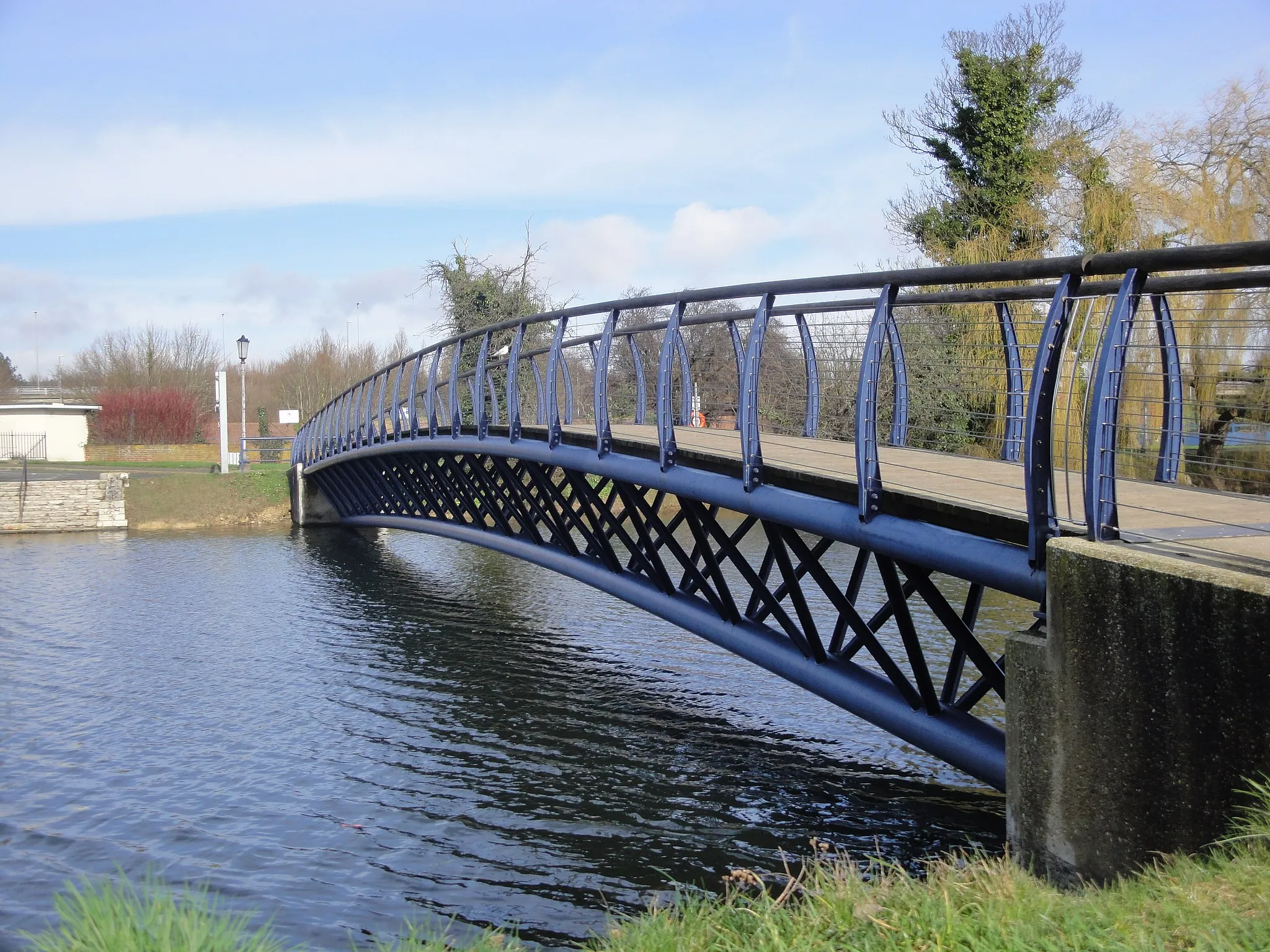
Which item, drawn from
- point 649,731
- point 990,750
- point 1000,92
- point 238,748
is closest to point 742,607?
point 649,731

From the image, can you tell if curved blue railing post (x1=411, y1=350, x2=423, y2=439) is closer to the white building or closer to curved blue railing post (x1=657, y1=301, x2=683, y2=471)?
curved blue railing post (x1=657, y1=301, x2=683, y2=471)

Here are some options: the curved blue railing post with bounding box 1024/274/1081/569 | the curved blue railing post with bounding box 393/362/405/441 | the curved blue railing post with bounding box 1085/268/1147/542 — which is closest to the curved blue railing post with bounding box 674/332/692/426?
the curved blue railing post with bounding box 1024/274/1081/569

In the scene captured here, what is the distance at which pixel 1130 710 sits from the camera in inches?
165

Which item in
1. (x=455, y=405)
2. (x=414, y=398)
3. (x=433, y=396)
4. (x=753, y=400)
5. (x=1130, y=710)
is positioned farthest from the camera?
(x=414, y=398)

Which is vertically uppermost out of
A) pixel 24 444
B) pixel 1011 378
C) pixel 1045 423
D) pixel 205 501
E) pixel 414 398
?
pixel 414 398

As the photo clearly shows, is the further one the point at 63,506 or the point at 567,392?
the point at 63,506

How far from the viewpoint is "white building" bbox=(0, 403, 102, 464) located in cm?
4775

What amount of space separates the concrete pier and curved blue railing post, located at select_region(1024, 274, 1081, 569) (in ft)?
89.3

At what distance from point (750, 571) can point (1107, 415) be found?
3.73 meters

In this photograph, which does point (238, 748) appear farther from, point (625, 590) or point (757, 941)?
point (757, 941)

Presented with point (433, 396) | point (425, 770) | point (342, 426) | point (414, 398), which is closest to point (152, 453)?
point (342, 426)

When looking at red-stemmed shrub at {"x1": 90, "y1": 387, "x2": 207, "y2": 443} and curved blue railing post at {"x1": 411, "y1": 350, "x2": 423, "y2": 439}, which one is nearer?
curved blue railing post at {"x1": 411, "y1": 350, "x2": 423, "y2": 439}

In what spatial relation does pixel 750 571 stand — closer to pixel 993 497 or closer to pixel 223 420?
pixel 993 497

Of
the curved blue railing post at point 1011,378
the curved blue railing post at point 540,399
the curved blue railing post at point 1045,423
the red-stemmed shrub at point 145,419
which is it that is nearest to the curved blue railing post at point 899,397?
the curved blue railing post at point 1011,378
